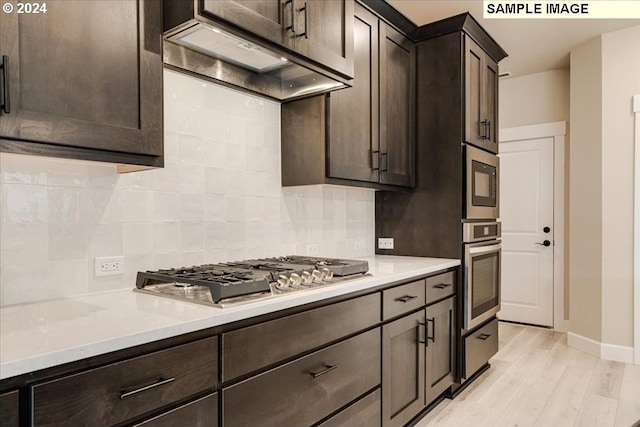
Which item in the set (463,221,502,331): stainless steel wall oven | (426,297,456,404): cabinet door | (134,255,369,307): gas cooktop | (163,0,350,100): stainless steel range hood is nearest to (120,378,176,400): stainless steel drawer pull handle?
(134,255,369,307): gas cooktop

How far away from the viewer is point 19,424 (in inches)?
33.9

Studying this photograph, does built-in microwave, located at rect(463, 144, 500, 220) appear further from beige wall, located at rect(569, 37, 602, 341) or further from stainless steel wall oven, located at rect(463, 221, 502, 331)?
beige wall, located at rect(569, 37, 602, 341)

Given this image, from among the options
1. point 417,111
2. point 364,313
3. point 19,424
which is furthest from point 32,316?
point 417,111

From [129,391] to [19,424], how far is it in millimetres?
227

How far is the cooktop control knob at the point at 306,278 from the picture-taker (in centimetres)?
168

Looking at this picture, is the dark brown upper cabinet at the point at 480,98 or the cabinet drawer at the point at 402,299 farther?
the dark brown upper cabinet at the point at 480,98

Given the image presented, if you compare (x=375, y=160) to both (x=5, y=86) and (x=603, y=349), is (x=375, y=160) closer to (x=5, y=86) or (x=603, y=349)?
(x=5, y=86)

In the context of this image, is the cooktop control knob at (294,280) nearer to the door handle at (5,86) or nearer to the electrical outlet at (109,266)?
the electrical outlet at (109,266)

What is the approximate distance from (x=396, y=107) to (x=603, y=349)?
2.79 m

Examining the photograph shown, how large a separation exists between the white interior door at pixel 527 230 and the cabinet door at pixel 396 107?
2.22 meters

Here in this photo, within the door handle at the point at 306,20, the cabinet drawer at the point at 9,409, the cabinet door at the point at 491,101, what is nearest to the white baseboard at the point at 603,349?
the cabinet door at the point at 491,101

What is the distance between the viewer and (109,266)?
162 cm

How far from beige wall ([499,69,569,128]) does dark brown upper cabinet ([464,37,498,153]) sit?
1407mm

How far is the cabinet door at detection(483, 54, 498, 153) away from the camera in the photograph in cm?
314
